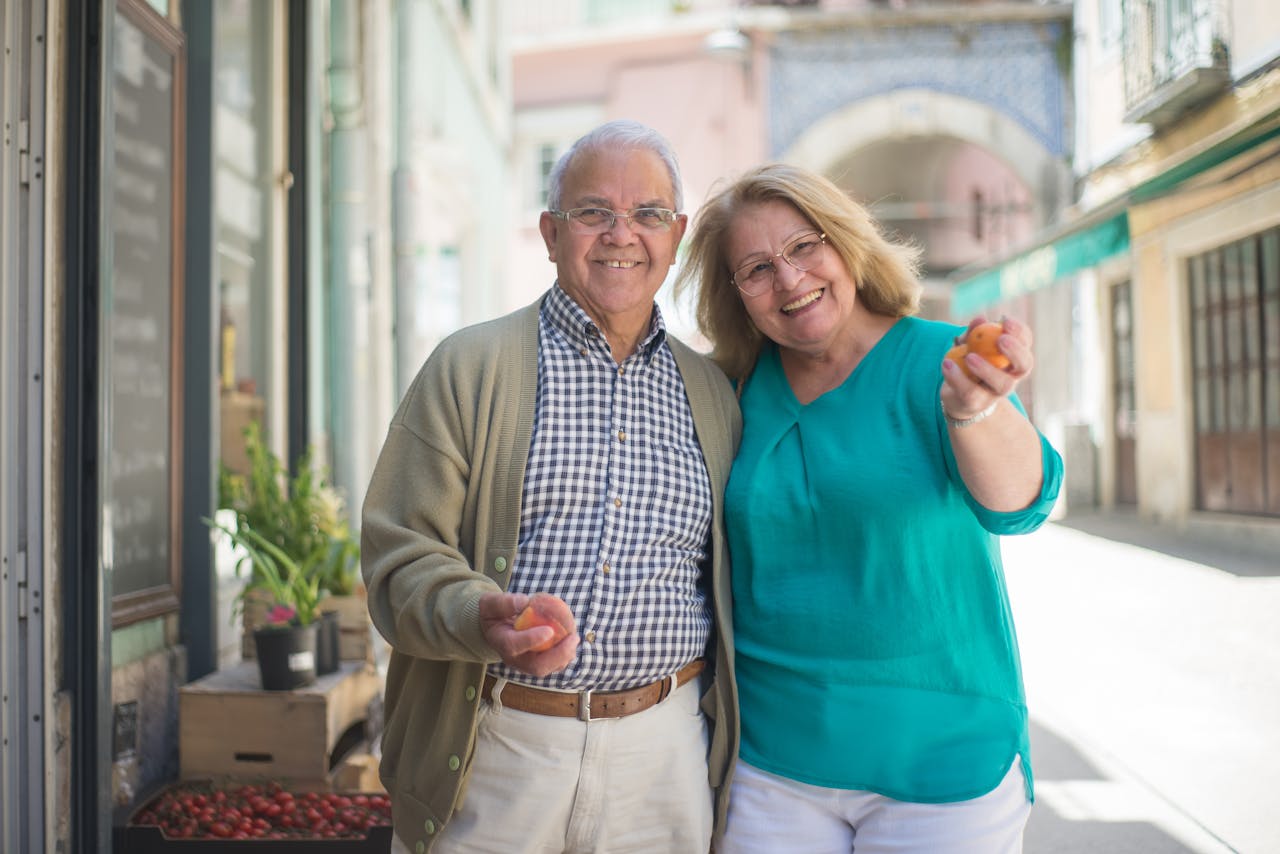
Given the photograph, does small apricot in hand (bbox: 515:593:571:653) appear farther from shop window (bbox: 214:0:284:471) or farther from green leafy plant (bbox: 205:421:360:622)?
shop window (bbox: 214:0:284:471)

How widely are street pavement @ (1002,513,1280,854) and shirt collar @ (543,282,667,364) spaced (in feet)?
7.27

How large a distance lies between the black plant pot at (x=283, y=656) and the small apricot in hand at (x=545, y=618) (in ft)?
6.77

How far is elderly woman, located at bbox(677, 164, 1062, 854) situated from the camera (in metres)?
1.75

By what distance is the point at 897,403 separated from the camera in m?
1.87

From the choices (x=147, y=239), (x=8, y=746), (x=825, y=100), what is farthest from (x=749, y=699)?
(x=825, y=100)

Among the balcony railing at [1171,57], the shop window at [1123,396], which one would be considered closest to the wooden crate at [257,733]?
the balcony railing at [1171,57]

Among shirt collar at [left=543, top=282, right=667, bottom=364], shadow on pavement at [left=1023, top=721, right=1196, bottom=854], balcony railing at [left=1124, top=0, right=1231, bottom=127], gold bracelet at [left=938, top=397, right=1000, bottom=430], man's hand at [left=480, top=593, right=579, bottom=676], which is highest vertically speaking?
balcony railing at [left=1124, top=0, right=1231, bottom=127]

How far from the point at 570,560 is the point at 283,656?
1837 millimetres

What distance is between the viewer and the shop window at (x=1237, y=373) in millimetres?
8719

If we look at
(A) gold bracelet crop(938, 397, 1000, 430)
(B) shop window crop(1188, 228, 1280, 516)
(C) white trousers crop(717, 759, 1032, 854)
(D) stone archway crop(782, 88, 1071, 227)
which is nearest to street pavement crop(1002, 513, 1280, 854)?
(B) shop window crop(1188, 228, 1280, 516)

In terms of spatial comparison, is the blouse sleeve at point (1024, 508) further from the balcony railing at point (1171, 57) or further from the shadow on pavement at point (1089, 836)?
the balcony railing at point (1171, 57)

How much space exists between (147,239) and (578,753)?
2610 millimetres

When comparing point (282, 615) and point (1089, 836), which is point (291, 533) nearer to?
point (282, 615)

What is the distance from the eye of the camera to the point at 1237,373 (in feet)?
30.4
